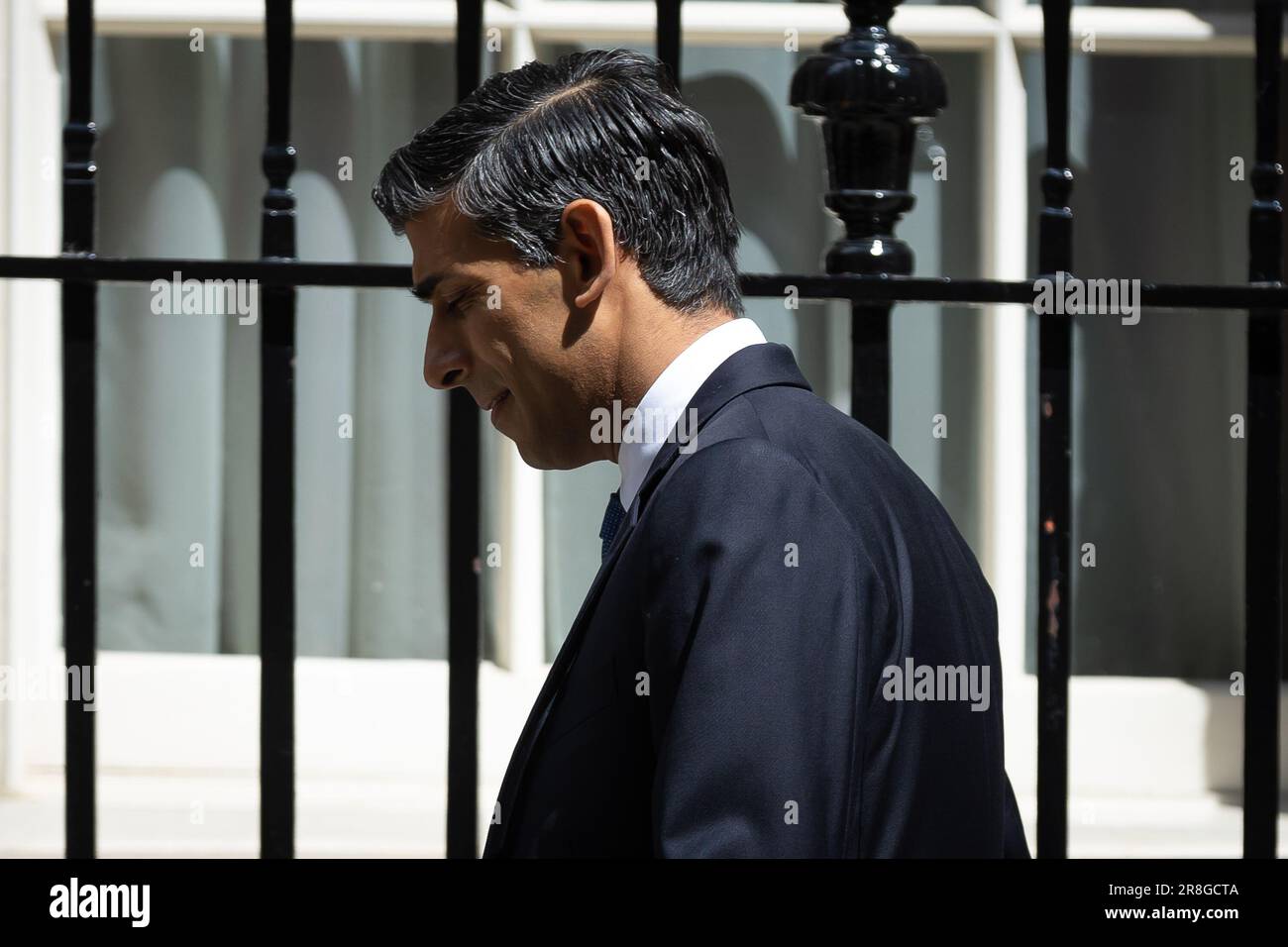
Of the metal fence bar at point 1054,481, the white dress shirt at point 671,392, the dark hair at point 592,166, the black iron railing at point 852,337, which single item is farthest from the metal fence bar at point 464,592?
the metal fence bar at point 1054,481

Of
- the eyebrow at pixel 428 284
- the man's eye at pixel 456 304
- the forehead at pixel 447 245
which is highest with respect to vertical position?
the forehead at pixel 447 245

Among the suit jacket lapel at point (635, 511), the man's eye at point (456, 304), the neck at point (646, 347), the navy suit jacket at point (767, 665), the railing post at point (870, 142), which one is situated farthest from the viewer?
the railing post at point (870, 142)

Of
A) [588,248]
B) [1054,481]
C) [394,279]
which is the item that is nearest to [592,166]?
[588,248]

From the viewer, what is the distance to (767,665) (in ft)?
4.50

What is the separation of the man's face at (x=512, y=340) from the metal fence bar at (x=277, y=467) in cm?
42

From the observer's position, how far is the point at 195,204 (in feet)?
13.1

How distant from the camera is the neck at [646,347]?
1697 millimetres

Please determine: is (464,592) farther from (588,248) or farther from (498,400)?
(588,248)

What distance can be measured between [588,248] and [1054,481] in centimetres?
90

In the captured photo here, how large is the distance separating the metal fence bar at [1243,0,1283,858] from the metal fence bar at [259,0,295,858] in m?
1.37

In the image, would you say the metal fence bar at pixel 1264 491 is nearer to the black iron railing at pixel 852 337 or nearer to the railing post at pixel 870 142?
the black iron railing at pixel 852 337

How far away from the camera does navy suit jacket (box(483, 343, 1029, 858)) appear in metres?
1.37

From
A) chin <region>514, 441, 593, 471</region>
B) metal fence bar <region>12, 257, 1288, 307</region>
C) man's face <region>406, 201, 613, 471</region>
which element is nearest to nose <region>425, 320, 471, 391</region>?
man's face <region>406, 201, 613, 471</region>

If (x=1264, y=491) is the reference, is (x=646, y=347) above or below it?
above
